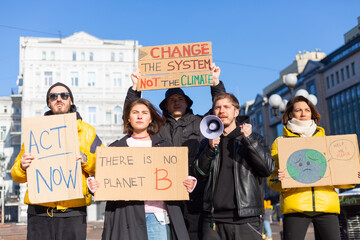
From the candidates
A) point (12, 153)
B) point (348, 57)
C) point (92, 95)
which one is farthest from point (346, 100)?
point (12, 153)

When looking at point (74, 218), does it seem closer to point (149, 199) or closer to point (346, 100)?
point (149, 199)

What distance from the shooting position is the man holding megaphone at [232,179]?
392 centimetres

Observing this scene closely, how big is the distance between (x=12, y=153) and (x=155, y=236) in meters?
56.4

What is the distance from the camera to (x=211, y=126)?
391 cm

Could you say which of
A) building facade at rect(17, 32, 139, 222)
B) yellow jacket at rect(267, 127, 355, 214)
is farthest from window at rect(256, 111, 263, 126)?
yellow jacket at rect(267, 127, 355, 214)

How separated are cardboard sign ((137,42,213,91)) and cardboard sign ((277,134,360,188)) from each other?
1344 mm

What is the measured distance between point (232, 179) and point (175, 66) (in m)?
1.92

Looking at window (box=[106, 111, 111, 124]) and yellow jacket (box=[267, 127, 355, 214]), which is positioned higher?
window (box=[106, 111, 111, 124])

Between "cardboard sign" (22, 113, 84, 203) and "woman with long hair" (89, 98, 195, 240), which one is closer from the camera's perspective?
"woman with long hair" (89, 98, 195, 240)

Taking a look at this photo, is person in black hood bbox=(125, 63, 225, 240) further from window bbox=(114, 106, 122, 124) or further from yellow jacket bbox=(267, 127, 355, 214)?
window bbox=(114, 106, 122, 124)

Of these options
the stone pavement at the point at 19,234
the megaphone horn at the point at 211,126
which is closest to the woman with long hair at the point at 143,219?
the megaphone horn at the point at 211,126

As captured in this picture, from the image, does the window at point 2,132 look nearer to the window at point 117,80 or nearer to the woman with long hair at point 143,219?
the window at point 117,80

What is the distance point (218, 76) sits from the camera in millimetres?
5379

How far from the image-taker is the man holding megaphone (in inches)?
154
